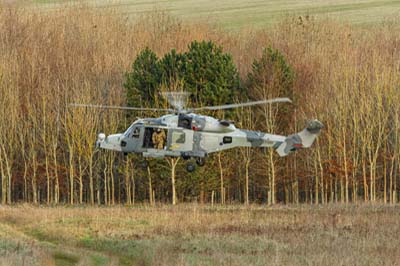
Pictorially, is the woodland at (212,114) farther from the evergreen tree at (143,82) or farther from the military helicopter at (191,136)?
the military helicopter at (191,136)

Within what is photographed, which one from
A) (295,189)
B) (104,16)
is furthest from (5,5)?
(295,189)

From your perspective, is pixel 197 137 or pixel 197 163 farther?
pixel 197 163

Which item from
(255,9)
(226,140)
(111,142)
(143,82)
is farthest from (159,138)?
(255,9)

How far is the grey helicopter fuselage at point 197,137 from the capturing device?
45719mm

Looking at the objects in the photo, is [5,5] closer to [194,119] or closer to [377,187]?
[377,187]

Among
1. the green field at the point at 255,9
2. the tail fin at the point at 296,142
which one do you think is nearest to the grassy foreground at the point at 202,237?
the tail fin at the point at 296,142

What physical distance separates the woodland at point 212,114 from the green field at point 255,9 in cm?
2403

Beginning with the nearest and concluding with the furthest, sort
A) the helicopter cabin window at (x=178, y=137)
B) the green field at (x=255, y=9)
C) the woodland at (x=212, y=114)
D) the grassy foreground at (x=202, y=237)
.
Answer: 1. the grassy foreground at (x=202, y=237)
2. the helicopter cabin window at (x=178, y=137)
3. the woodland at (x=212, y=114)
4. the green field at (x=255, y=9)

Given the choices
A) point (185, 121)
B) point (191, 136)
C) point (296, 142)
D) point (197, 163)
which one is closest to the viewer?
point (185, 121)

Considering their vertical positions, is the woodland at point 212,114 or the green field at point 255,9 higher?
the green field at point 255,9

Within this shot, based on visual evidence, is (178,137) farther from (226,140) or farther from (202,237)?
(202,237)

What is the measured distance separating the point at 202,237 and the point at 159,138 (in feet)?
26.8

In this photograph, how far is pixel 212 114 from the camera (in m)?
75.8

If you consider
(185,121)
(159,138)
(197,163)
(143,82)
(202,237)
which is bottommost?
(202,237)
